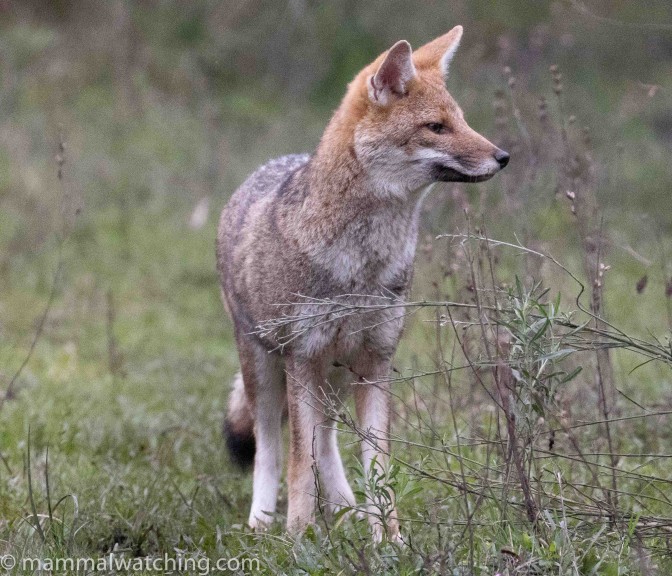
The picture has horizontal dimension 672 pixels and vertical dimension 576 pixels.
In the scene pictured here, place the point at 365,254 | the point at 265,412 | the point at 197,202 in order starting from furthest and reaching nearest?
1. the point at 197,202
2. the point at 265,412
3. the point at 365,254

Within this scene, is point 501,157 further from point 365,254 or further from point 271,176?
point 271,176

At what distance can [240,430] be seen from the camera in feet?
18.2

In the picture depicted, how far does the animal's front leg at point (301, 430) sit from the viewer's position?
475 cm

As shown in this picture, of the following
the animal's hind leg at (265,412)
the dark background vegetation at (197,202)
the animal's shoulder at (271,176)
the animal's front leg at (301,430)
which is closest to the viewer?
the animal's front leg at (301,430)

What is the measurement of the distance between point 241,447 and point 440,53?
2.12m

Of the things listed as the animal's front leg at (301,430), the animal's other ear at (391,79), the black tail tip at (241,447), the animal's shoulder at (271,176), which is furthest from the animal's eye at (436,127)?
the black tail tip at (241,447)

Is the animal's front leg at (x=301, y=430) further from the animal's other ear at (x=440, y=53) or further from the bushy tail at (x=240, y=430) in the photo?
the animal's other ear at (x=440, y=53)

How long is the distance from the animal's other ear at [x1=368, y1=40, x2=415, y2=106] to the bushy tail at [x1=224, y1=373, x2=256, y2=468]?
1650 mm

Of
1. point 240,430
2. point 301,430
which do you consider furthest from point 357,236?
point 240,430

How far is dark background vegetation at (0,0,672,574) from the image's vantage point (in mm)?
4930

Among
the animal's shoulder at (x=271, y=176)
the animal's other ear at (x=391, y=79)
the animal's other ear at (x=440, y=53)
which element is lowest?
the animal's shoulder at (x=271, y=176)

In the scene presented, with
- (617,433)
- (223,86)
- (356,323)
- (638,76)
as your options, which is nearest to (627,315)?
(617,433)

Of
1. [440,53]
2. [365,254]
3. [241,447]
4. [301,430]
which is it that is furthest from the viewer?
[241,447]

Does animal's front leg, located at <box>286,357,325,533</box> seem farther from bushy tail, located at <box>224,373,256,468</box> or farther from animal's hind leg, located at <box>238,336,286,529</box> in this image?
bushy tail, located at <box>224,373,256,468</box>
